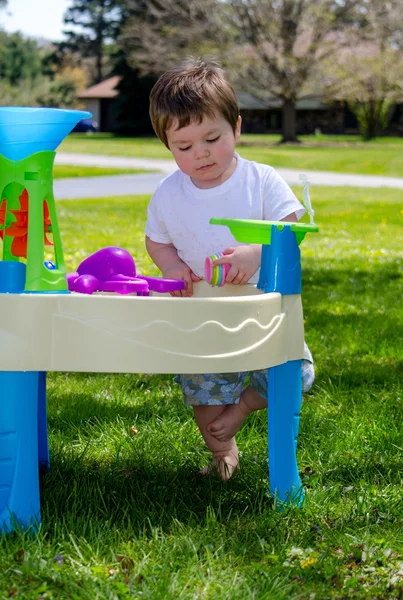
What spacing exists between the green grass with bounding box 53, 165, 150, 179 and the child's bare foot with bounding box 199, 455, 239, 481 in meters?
15.9

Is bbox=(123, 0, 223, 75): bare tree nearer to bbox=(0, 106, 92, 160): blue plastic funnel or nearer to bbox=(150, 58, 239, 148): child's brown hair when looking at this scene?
bbox=(150, 58, 239, 148): child's brown hair

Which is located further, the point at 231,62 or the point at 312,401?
the point at 231,62

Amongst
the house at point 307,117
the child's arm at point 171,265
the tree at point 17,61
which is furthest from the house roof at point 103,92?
the child's arm at point 171,265

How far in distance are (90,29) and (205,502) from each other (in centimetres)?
6901

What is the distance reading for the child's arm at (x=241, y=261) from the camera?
2506mm

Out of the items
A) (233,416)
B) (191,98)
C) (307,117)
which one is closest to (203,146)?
(191,98)

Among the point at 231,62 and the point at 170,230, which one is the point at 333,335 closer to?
the point at 170,230

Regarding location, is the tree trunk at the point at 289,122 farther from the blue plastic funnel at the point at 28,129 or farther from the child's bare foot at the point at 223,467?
the blue plastic funnel at the point at 28,129

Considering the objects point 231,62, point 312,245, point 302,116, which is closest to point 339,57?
point 231,62

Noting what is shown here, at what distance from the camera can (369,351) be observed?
4.17 metres

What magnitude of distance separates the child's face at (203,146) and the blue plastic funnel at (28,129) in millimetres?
524

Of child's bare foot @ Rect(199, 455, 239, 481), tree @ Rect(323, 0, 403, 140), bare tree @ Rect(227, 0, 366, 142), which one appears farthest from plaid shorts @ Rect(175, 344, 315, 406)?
tree @ Rect(323, 0, 403, 140)

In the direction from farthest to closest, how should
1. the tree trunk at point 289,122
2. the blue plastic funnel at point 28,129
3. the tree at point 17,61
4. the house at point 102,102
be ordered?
the tree at point 17,61
the house at point 102,102
the tree trunk at point 289,122
the blue plastic funnel at point 28,129

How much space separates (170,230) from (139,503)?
33.6 inches
